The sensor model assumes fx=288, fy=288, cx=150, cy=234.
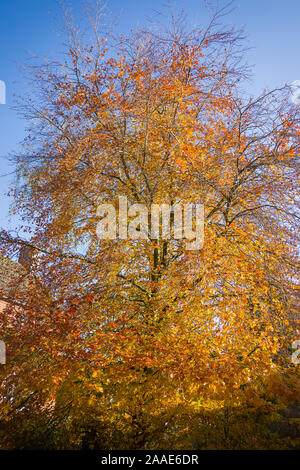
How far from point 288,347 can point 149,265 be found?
5040 mm

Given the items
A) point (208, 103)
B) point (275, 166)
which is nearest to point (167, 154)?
point (208, 103)

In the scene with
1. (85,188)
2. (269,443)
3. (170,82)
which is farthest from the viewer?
(170,82)

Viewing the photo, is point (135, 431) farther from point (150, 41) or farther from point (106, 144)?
point (150, 41)

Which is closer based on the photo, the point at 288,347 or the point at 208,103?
the point at 288,347

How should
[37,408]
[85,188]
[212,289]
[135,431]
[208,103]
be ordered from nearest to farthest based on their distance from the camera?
1. [135,431]
2. [37,408]
3. [212,289]
4. [85,188]
5. [208,103]

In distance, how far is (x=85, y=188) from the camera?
30.4ft

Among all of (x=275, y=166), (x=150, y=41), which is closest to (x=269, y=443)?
(x=275, y=166)

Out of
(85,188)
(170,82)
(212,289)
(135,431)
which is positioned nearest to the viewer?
(135,431)

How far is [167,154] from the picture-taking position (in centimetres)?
1013

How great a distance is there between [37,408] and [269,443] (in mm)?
5463

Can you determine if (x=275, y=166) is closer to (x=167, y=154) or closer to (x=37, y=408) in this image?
(x=167, y=154)

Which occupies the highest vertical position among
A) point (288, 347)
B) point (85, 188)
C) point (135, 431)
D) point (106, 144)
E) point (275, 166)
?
point (106, 144)

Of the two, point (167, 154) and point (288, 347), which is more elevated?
point (167, 154)

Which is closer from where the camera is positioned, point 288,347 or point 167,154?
point 288,347
